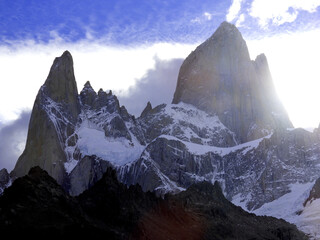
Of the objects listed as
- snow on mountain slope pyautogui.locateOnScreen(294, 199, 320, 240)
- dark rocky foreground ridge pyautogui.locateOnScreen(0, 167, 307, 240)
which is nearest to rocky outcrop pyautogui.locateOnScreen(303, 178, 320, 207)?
snow on mountain slope pyautogui.locateOnScreen(294, 199, 320, 240)

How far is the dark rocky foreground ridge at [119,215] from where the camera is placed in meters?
69.4

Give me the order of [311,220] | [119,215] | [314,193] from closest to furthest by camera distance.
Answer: [119,215]
[311,220]
[314,193]

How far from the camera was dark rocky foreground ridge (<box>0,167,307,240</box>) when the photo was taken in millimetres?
69375

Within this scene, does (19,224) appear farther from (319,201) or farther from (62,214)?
(319,201)

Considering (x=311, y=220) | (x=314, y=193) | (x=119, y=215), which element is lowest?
(x=119, y=215)

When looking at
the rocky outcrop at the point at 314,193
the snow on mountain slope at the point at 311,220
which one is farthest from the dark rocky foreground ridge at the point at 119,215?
the rocky outcrop at the point at 314,193

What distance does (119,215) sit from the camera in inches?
3824

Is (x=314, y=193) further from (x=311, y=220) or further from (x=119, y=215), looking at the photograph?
(x=119, y=215)

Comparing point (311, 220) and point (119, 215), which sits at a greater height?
point (311, 220)

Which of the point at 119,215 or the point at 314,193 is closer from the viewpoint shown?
the point at 119,215

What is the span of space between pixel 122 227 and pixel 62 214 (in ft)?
73.6

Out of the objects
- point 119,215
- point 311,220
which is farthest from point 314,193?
point 119,215

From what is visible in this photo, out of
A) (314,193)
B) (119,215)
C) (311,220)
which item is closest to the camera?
(119,215)

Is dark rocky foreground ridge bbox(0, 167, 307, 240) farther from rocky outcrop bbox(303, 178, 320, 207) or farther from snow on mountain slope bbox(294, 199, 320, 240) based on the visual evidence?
rocky outcrop bbox(303, 178, 320, 207)
